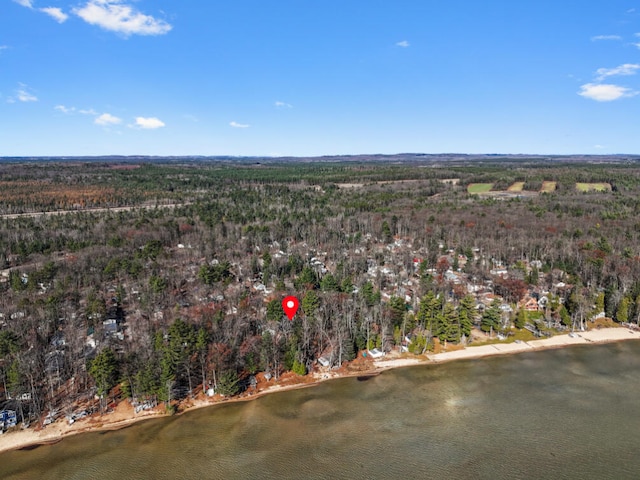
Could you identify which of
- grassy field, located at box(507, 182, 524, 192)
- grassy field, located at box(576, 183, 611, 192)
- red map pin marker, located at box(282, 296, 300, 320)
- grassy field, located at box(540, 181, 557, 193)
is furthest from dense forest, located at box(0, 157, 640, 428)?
grassy field, located at box(507, 182, 524, 192)

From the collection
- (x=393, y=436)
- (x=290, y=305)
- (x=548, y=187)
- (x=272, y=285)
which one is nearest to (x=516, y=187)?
(x=548, y=187)

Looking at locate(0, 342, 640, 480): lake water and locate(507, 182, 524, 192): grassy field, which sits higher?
locate(507, 182, 524, 192): grassy field

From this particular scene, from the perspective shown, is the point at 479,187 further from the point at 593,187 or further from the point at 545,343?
the point at 545,343

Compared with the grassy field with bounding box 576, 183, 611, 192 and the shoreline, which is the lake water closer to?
the shoreline

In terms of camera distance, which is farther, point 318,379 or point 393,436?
point 318,379

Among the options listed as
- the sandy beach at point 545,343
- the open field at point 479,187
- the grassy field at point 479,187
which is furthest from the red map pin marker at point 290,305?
the grassy field at point 479,187

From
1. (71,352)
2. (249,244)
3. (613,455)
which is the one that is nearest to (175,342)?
(71,352)
